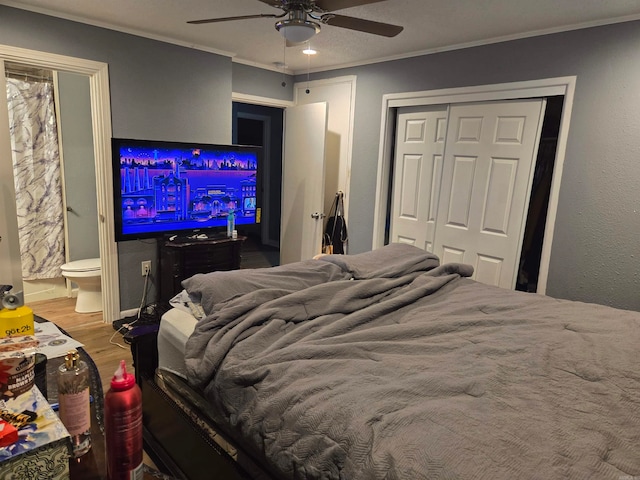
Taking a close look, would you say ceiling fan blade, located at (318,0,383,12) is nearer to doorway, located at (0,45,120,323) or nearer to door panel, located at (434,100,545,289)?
door panel, located at (434,100,545,289)

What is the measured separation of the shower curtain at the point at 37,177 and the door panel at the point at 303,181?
7.28 feet

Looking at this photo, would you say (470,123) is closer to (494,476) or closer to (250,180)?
(250,180)

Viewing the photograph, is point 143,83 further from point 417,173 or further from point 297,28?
point 417,173

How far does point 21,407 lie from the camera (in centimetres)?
91

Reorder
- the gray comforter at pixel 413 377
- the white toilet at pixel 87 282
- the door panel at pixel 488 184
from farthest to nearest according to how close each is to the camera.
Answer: the white toilet at pixel 87 282 → the door panel at pixel 488 184 → the gray comforter at pixel 413 377

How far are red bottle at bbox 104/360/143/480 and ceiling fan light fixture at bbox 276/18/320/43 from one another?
5.85 feet

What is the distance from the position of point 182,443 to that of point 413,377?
81cm

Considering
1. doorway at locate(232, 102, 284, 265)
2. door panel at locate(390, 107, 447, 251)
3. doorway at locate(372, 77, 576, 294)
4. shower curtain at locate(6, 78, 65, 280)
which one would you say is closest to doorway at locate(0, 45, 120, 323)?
shower curtain at locate(6, 78, 65, 280)

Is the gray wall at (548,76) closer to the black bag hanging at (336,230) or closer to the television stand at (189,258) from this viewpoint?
the television stand at (189,258)

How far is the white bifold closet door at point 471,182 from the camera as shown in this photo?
3.19 m

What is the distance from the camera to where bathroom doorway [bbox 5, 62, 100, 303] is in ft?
12.1

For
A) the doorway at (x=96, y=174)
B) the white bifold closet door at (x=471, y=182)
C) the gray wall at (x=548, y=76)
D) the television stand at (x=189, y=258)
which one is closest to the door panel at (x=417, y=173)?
the white bifold closet door at (x=471, y=182)

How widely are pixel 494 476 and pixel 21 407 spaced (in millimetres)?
1054

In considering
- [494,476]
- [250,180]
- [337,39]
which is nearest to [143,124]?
[250,180]
